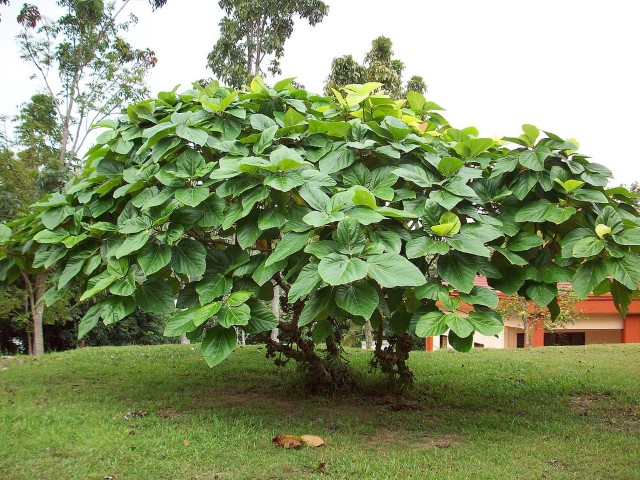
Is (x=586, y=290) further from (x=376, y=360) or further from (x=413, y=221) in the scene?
(x=376, y=360)

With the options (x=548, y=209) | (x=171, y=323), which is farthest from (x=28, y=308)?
(x=548, y=209)

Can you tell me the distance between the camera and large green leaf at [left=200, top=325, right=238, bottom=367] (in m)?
2.93

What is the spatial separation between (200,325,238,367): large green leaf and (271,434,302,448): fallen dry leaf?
26.3 inches

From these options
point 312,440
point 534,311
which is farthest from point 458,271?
point 534,311

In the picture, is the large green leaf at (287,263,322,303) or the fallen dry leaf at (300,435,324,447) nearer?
the large green leaf at (287,263,322,303)

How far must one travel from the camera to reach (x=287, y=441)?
3279 millimetres

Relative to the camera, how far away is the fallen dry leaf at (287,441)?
327cm

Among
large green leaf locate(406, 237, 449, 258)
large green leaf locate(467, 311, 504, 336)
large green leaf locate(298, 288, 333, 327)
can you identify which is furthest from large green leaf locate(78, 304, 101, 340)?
large green leaf locate(467, 311, 504, 336)

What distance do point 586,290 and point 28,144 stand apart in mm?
15293

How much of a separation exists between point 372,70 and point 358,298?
539 inches

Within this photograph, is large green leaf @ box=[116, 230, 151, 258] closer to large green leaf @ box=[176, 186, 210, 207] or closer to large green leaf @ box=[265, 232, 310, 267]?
large green leaf @ box=[176, 186, 210, 207]

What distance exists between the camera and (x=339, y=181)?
345 cm

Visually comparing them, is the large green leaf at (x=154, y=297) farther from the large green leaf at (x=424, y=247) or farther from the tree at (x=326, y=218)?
the large green leaf at (x=424, y=247)

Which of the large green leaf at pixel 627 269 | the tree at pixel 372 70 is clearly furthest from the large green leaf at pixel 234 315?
the tree at pixel 372 70
